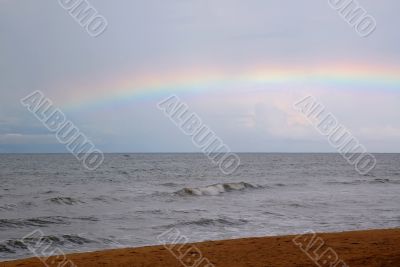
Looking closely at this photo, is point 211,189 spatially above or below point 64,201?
above

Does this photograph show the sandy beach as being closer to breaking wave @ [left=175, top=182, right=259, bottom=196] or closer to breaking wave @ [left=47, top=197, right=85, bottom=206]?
breaking wave @ [left=47, top=197, right=85, bottom=206]

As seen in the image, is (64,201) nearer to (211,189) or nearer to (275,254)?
(211,189)

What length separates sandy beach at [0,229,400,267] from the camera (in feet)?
30.0

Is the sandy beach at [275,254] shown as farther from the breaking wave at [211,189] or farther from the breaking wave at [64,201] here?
the breaking wave at [211,189]

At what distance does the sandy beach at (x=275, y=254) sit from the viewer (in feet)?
30.0

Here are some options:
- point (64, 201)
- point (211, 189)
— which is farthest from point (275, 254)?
point (211, 189)

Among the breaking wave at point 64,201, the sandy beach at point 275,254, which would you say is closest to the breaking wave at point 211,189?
the breaking wave at point 64,201

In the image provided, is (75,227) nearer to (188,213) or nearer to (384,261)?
(188,213)

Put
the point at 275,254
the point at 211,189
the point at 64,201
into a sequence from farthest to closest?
the point at 211,189, the point at 64,201, the point at 275,254

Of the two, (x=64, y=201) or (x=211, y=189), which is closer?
(x=64, y=201)

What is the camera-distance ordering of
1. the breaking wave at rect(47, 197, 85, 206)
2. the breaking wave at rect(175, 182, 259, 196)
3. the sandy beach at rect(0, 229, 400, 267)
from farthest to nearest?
the breaking wave at rect(175, 182, 259, 196), the breaking wave at rect(47, 197, 85, 206), the sandy beach at rect(0, 229, 400, 267)

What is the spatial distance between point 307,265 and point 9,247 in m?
9.17

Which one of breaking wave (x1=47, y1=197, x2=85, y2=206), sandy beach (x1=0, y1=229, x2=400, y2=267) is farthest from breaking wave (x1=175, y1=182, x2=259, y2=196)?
sandy beach (x1=0, y1=229, x2=400, y2=267)

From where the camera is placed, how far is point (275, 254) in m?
10.1
